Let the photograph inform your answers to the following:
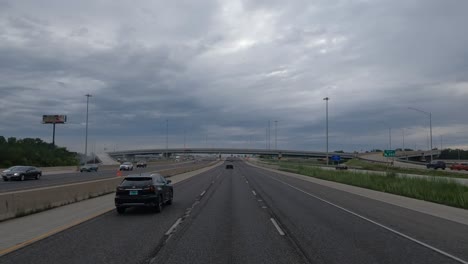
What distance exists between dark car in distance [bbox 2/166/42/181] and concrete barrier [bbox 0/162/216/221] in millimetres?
20295

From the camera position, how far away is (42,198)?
17844 mm

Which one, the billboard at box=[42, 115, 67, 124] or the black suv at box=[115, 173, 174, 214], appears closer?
the black suv at box=[115, 173, 174, 214]

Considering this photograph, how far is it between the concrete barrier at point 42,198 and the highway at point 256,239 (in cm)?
277

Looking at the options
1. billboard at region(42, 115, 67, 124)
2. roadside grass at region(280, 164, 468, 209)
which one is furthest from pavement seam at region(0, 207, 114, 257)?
billboard at region(42, 115, 67, 124)

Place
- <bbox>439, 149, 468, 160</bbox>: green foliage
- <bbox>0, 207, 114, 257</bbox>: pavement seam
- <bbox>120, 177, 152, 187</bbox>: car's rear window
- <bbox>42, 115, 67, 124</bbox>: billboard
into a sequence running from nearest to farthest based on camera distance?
<bbox>0, 207, 114, 257</bbox>: pavement seam → <bbox>120, 177, 152, 187</bbox>: car's rear window → <bbox>42, 115, 67, 124</bbox>: billboard → <bbox>439, 149, 468, 160</bbox>: green foliage

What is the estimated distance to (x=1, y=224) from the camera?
45.7 ft

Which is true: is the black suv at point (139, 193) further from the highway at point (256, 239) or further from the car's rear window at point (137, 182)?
the highway at point (256, 239)

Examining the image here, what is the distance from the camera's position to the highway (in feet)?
29.9

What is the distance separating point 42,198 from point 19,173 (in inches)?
1081

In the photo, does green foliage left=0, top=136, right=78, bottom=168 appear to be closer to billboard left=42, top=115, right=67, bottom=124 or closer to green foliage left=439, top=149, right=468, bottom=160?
billboard left=42, top=115, right=67, bottom=124

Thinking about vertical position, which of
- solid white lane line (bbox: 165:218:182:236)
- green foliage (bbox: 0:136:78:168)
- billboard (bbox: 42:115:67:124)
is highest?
billboard (bbox: 42:115:67:124)

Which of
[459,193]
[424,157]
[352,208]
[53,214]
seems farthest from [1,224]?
[424,157]

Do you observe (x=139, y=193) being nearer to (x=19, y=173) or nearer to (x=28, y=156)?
(x=19, y=173)

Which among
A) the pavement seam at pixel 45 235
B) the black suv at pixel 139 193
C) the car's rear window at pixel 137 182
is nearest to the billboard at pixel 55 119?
the car's rear window at pixel 137 182
